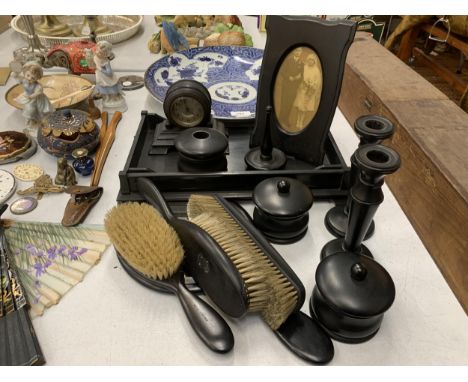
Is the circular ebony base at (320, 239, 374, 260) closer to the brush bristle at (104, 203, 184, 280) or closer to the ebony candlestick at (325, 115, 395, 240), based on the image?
the ebony candlestick at (325, 115, 395, 240)

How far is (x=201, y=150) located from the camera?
1.78 ft

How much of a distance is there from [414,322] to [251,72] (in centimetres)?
67

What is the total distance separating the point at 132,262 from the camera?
427 millimetres

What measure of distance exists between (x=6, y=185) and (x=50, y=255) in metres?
0.19

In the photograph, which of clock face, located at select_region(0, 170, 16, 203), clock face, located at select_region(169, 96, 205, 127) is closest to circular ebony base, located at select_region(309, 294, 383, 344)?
clock face, located at select_region(169, 96, 205, 127)

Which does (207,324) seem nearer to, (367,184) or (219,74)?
(367,184)

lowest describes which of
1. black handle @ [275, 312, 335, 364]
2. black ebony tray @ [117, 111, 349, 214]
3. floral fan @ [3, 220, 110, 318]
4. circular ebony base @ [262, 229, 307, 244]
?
floral fan @ [3, 220, 110, 318]

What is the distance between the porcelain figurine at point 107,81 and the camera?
0.74 m

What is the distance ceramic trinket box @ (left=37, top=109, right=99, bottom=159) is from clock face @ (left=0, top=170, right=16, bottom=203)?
0.07 meters

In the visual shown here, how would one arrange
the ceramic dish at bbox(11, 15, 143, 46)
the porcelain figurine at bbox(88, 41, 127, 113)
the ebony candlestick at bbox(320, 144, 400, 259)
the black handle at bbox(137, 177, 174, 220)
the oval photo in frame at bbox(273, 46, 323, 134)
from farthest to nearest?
the ceramic dish at bbox(11, 15, 143, 46) < the porcelain figurine at bbox(88, 41, 127, 113) < the oval photo in frame at bbox(273, 46, 323, 134) < the black handle at bbox(137, 177, 174, 220) < the ebony candlestick at bbox(320, 144, 400, 259)

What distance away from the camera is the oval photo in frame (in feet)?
1.88

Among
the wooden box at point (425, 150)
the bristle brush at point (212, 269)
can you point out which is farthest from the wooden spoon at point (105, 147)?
the wooden box at point (425, 150)
